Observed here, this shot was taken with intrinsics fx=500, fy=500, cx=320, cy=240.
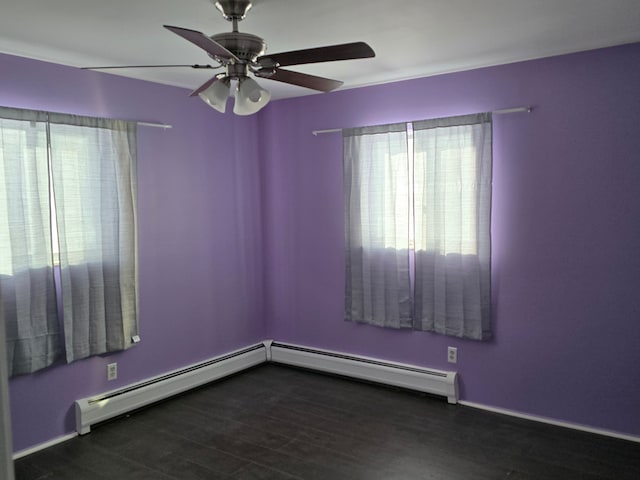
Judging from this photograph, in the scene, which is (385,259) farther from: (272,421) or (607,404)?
(607,404)

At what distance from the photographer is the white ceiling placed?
2338 mm

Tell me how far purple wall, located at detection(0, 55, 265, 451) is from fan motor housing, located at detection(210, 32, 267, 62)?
1671mm

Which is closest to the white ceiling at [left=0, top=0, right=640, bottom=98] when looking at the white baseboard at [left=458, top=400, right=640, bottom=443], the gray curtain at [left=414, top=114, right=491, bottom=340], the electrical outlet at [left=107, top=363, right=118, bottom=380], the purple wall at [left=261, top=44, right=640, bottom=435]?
the purple wall at [left=261, top=44, right=640, bottom=435]

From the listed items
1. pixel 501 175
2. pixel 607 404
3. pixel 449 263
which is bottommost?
pixel 607 404

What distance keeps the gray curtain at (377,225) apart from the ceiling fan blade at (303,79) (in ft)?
4.83

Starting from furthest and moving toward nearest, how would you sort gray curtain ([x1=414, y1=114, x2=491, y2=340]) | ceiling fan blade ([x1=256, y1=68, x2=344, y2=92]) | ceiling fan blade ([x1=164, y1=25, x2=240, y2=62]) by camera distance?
gray curtain ([x1=414, y1=114, x2=491, y2=340]) → ceiling fan blade ([x1=256, y1=68, x2=344, y2=92]) → ceiling fan blade ([x1=164, y1=25, x2=240, y2=62])

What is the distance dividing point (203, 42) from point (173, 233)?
7.66 ft

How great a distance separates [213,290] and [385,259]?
149cm

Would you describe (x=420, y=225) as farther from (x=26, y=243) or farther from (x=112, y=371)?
(x=26, y=243)

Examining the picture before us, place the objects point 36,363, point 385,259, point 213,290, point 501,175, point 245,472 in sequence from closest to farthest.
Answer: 1. point 245,472
2. point 36,363
3. point 501,175
4. point 385,259
5. point 213,290

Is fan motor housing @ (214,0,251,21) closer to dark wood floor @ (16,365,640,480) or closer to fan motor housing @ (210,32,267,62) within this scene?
fan motor housing @ (210,32,267,62)

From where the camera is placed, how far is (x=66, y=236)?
127 inches

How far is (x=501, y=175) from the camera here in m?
3.45

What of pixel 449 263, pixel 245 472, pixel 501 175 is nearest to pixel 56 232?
pixel 245 472
